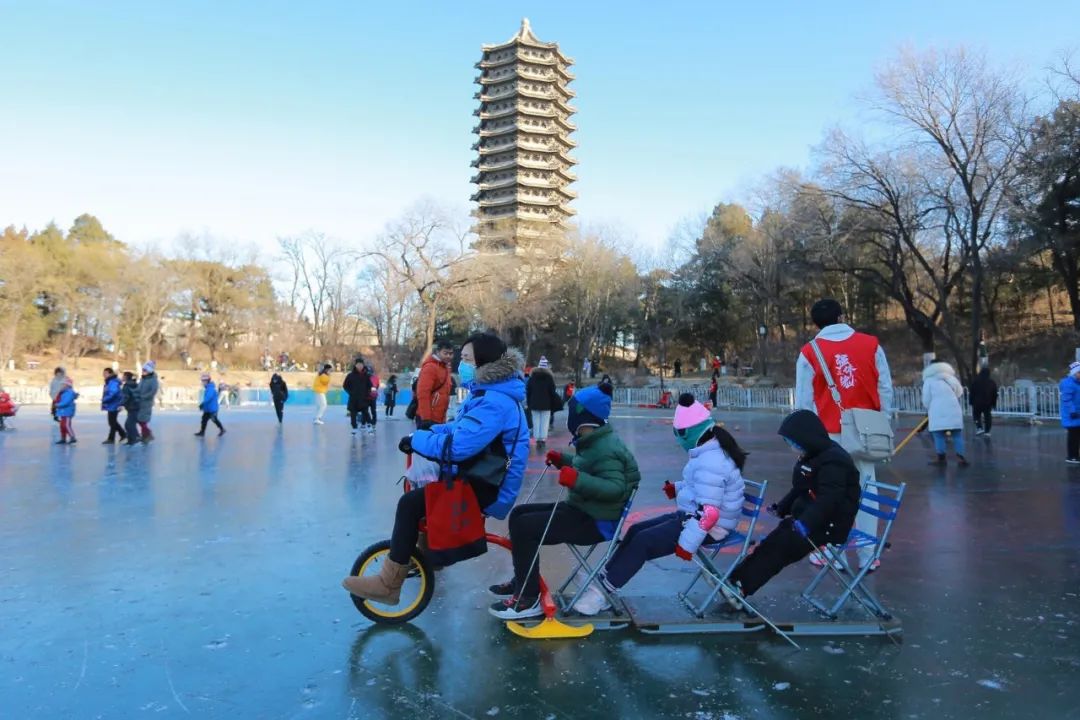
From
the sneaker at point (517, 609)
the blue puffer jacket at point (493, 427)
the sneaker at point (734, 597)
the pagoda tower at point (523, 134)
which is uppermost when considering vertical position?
the pagoda tower at point (523, 134)

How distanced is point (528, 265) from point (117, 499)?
41.2m

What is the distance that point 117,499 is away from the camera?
26.3 feet

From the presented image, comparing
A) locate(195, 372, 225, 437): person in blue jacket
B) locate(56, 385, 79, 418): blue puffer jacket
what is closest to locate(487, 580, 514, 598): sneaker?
locate(56, 385, 79, 418): blue puffer jacket

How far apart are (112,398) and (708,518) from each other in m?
13.4

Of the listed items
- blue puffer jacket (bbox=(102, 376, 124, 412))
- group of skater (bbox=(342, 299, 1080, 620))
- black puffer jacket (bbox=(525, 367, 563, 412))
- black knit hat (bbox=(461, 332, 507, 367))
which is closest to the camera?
group of skater (bbox=(342, 299, 1080, 620))

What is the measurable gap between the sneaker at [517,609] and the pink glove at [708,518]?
0.98 meters

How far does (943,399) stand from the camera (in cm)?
1058

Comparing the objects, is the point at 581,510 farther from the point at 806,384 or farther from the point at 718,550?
the point at 806,384

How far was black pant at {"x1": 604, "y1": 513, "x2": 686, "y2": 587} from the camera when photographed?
402cm

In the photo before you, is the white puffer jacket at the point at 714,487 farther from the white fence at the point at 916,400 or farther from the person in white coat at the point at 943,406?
the white fence at the point at 916,400

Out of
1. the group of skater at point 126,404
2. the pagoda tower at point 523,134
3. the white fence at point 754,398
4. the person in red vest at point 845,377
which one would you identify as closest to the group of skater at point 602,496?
the person in red vest at point 845,377

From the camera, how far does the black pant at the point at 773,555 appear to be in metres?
3.92

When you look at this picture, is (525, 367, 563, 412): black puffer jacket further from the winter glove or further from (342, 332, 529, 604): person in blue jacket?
the winter glove

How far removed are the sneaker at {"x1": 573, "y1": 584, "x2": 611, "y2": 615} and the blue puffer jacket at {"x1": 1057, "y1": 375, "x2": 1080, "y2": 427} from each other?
927 centimetres
